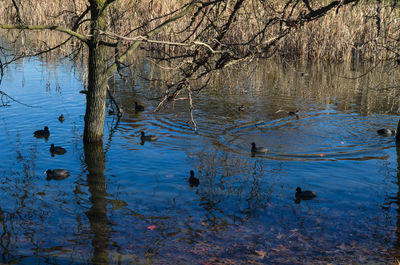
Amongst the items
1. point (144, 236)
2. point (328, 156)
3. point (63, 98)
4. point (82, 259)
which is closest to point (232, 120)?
point (328, 156)

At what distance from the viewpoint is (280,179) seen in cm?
940

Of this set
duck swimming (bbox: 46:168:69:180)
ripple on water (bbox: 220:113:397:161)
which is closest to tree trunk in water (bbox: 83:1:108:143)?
duck swimming (bbox: 46:168:69:180)

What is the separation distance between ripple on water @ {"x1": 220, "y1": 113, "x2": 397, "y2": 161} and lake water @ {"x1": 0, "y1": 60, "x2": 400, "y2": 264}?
0.12 ft

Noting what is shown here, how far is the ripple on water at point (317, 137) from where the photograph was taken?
36.7 ft

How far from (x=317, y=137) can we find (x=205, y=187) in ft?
16.8

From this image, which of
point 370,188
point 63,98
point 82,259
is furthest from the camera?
point 63,98

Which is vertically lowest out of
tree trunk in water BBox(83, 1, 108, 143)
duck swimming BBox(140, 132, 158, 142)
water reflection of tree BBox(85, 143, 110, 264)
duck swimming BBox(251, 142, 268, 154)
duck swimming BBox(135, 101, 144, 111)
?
water reflection of tree BBox(85, 143, 110, 264)

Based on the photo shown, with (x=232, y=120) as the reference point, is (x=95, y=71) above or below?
above

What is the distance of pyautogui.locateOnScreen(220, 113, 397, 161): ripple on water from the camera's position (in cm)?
1117

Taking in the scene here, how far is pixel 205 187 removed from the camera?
888 centimetres

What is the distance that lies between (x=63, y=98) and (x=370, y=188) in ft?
40.9

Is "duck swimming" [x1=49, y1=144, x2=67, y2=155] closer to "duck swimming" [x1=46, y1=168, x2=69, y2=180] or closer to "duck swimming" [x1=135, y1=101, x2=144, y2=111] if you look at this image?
"duck swimming" [x1=46, y1=168, x2=69, y2=180]

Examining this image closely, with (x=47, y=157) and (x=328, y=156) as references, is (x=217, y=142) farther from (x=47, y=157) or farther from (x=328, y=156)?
(x=47, y=157)

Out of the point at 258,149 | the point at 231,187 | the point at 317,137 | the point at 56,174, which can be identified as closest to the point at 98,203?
the point at 56,174
